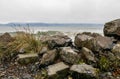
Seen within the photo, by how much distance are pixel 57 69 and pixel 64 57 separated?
28.4 inches

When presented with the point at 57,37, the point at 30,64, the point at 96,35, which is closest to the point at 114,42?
the point at 96,35

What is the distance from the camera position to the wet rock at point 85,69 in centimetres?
862

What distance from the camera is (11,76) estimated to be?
9.56m

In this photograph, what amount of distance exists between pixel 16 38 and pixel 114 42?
3.73m

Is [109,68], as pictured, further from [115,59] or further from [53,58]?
[53,58]

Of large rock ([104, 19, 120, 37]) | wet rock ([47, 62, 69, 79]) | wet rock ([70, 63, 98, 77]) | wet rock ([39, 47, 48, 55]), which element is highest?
large rock ([104, 19, 120, 37])

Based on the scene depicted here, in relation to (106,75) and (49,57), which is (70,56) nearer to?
(49,57)

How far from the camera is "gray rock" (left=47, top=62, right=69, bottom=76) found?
8.98 m

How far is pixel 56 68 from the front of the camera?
30.3 ft

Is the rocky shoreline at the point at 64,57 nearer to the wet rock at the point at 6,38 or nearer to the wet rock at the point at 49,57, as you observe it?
the wet rock at the point at 49,57


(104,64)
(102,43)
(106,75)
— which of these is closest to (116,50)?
(102,43)

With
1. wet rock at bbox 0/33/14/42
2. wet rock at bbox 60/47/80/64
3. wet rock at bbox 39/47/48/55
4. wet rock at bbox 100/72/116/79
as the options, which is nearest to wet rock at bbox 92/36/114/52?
wet rock at bbox 60/47/80/64

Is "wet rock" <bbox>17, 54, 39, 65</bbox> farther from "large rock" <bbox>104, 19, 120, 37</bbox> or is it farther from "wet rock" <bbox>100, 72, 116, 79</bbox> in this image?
"large rock" <bbox>104, 19, 120, 37</bbox>

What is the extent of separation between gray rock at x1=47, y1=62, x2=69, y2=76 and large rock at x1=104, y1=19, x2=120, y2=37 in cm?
235
